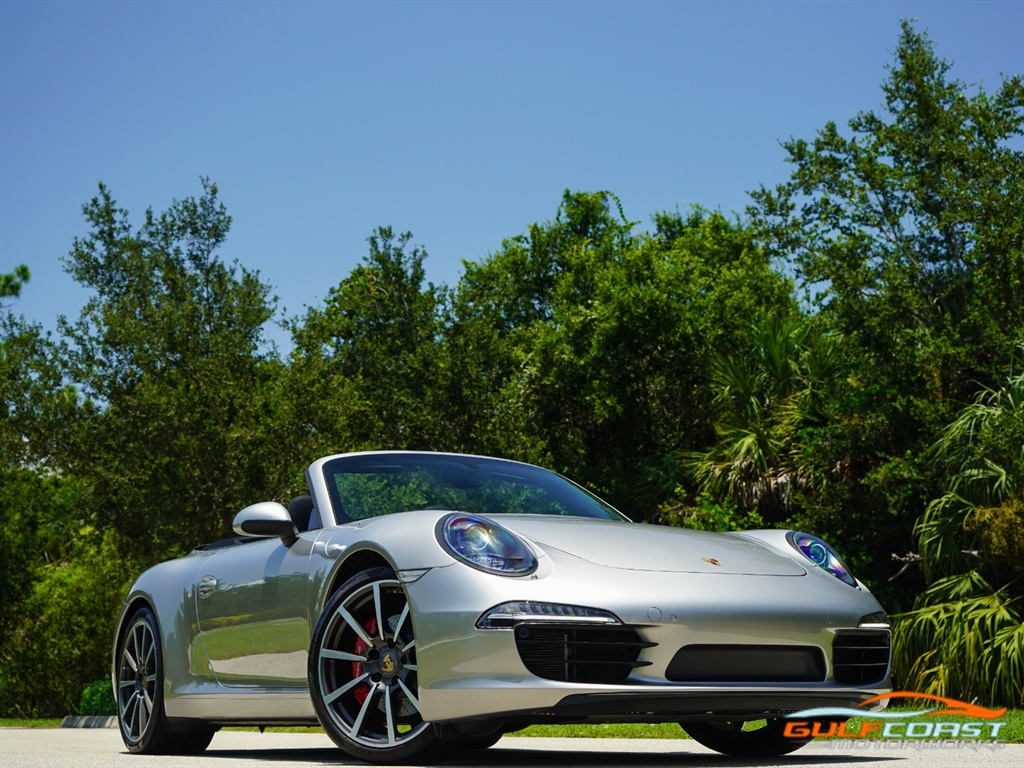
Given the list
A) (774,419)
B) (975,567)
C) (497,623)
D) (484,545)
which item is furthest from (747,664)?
(774,419)

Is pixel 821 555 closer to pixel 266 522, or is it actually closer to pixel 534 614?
pixel 534 614

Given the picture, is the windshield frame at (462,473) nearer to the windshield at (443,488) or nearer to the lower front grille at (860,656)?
the windshield at (443,488)

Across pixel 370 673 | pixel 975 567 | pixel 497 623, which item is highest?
pixel 497 623

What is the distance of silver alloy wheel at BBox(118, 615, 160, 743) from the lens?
7.06m

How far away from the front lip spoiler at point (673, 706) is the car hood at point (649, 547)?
0.51 metres

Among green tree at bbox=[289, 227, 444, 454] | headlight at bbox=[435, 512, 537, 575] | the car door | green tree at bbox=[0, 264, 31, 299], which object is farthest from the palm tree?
green tree at bbox=[0, 264, 31, 299]

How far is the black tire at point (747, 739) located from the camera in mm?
6160

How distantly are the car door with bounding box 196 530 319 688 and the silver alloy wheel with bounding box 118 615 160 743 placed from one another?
678 millimetres

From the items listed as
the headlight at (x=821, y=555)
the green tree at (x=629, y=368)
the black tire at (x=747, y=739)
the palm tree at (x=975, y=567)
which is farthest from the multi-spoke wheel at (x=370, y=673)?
the green tree at (x=629, y=368)

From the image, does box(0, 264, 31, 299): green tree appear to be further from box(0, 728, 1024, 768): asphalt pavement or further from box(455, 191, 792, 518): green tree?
box(0, 728, 1024, 768): asphalt pavement

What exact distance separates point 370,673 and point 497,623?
2.49ft

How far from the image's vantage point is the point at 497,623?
4.74 m

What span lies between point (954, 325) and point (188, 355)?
11.1 meters

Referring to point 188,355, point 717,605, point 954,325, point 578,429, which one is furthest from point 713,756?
point 578,429
